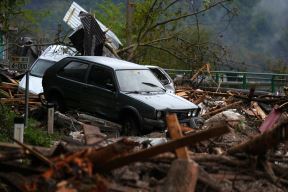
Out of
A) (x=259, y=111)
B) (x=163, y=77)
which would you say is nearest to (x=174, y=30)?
(x=163, y=77)

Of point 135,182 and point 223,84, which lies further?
point 223,84

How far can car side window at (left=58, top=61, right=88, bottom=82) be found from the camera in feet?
46.6

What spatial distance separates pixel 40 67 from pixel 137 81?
20.0 feet

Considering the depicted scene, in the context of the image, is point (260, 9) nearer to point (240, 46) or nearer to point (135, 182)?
point (240, 46)

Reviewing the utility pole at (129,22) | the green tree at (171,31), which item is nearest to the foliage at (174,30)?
the green tree at (171,31)

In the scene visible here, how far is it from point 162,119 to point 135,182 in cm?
774

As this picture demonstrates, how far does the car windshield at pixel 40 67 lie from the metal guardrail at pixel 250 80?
20.7ft

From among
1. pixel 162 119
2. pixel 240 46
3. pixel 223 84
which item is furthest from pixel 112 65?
pixel 240 46

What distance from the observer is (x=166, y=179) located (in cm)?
468

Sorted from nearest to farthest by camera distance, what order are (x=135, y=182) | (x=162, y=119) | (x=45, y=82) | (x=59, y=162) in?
(x=59, y=162) → (x=135, y=182) → (x=162, y=119) → (x=45, y=82)

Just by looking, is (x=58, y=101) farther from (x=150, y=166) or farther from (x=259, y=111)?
(x=150, y=166)

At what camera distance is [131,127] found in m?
12.7

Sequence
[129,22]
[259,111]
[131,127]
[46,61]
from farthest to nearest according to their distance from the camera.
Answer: [129,22], [46,61], [259,111], [131,127]

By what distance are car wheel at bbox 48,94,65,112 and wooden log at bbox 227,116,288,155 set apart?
9572 millimetres
